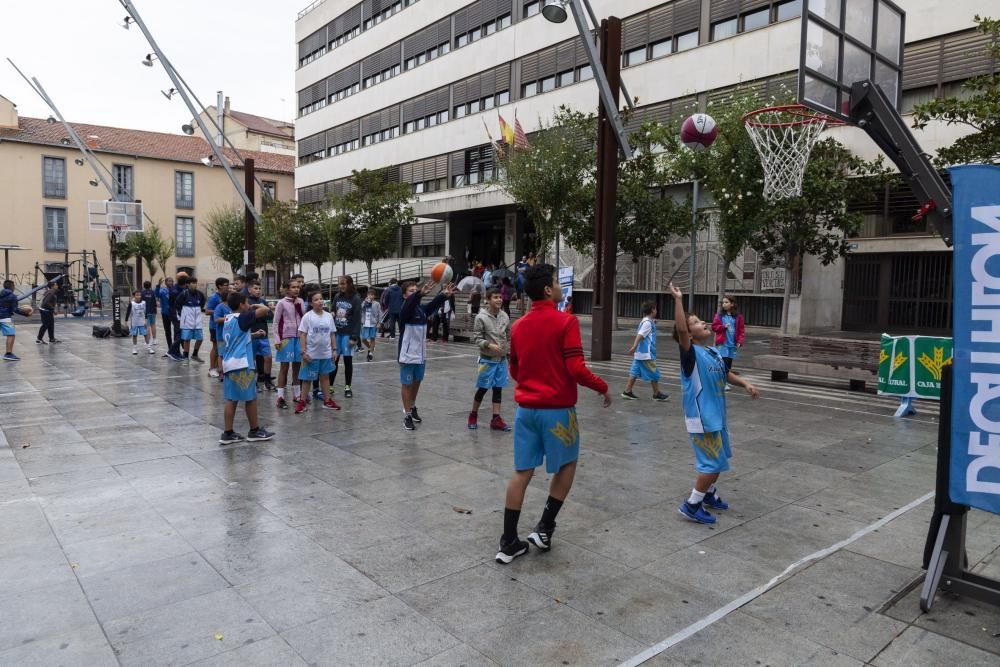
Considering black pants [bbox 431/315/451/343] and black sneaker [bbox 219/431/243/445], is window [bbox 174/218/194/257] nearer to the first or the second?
black pants [bbox 431/315/451/343]

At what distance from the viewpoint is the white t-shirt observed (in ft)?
30.4

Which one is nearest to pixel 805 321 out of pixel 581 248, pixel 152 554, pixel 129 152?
pixel 581 248

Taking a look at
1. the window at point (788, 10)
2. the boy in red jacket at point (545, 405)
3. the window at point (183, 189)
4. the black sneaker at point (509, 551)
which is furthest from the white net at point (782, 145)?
the window at point (183, 189)

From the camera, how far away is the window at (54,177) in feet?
154

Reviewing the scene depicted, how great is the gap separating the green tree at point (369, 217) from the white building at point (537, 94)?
1.86m

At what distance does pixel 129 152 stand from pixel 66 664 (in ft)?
179

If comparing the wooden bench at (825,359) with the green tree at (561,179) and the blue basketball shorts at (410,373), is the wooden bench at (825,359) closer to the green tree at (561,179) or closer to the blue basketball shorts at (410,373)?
the blue basketball shorts at (410,373)

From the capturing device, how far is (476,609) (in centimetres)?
377

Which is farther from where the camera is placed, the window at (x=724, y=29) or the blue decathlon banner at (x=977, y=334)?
the window at (x=724, y=29)

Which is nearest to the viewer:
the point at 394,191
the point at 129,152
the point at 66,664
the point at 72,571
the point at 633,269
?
the point at 66,664

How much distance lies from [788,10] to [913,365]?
49.4 ft

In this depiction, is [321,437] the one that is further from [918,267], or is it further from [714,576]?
[918,267]

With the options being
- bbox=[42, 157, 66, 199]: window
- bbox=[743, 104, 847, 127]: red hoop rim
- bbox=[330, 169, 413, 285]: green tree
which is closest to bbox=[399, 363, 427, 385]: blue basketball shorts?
bbox=[743, 104, 847, 127]: red hoop rim

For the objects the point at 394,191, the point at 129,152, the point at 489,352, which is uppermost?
the point at 129,152
